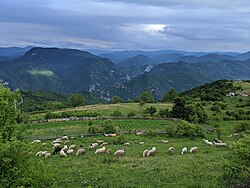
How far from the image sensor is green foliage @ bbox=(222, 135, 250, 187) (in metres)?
23.4

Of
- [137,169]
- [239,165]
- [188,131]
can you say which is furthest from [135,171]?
[188,131]

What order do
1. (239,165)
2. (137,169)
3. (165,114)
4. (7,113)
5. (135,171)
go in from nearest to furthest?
1. (239,165)
2. (7,113)
3. (135,171)
4. (137,169)
5. (165,114)

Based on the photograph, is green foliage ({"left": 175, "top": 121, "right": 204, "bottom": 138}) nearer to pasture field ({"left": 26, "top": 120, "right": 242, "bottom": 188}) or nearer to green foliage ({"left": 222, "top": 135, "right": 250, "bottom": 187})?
pasture field ({"left": 26, "top": 120, "right": 242, "bottom": 188})

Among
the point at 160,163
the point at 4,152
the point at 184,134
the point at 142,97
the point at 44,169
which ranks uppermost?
the point at 4,152

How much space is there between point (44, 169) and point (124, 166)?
1493 cm

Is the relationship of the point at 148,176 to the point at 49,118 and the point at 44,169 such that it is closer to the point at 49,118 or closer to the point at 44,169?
the point at 44,169

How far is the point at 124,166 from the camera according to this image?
34.6 meters

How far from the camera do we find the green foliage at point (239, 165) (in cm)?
2339

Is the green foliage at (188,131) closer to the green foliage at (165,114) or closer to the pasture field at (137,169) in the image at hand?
the pasture field at (137,169)

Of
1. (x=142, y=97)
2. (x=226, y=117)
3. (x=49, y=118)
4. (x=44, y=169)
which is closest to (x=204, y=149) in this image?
(x=44, y=169)

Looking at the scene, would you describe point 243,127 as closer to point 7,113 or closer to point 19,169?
point 7,113

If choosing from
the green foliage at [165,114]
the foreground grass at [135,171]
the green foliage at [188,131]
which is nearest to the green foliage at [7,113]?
the foreground grass at [135,171]

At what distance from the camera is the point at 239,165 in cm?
2366

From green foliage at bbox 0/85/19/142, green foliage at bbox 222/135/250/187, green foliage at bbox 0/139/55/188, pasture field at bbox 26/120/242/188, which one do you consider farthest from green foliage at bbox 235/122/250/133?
green foliage at bbox 0/139/55/188
